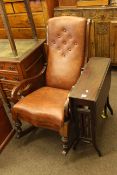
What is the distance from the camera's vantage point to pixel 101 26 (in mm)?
2408

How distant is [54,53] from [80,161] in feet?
3.43

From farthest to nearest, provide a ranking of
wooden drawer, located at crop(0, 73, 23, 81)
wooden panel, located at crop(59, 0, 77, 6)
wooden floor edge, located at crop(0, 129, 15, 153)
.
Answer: wooden panel, located at crop(59, 0, 77, 6)
wooden drawer, located at crop(0, 73, 23, 81)
wooden floor edge, located at crop(0, 129, 15, 153)

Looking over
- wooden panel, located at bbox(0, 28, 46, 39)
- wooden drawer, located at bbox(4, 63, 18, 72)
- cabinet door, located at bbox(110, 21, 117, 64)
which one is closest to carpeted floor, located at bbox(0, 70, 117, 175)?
wooden drawer, located at bbox(4, 63, 18, 72)

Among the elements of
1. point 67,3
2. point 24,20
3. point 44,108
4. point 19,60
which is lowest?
point 44,108

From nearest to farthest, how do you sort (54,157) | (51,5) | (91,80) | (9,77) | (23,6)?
(91,80)
(54,157)
(9,77)
(23,6)
(51,5)

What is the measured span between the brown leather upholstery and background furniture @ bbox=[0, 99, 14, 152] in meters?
0.18

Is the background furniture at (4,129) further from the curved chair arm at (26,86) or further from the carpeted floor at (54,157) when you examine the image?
the curved chair arm at (26,86)

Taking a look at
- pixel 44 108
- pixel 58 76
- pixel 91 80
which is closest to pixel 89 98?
pixel 91 80

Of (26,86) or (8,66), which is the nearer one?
(26,86)

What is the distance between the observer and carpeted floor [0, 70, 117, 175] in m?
1.64

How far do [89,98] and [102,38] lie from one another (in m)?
1.39

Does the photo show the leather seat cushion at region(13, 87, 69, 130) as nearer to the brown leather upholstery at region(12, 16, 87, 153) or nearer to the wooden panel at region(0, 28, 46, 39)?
the brown leather upholstery at region(12, 16, 87, 153)

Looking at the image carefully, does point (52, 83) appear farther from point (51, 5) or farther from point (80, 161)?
point (51, 5)

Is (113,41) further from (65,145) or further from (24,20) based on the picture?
(65,145)
